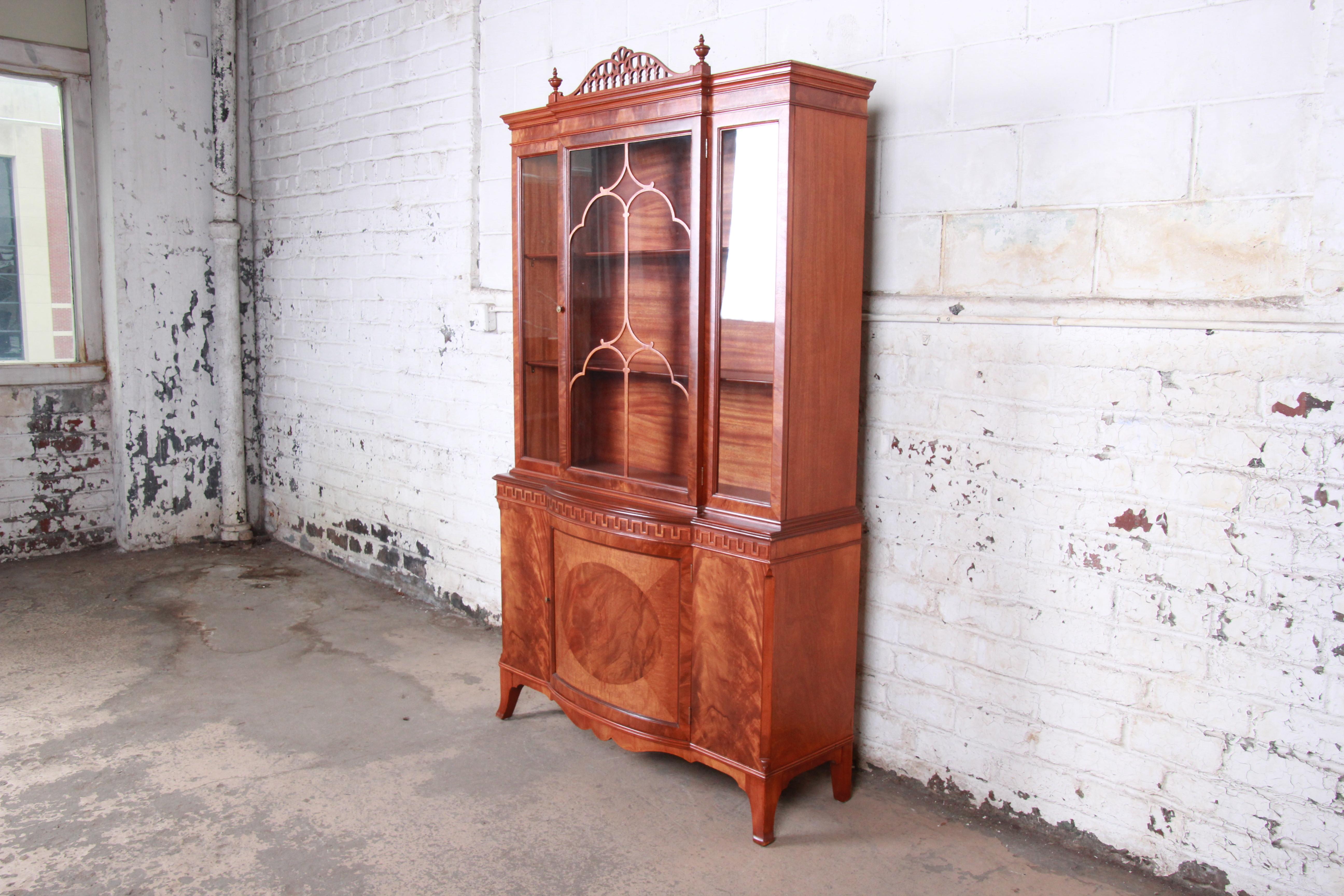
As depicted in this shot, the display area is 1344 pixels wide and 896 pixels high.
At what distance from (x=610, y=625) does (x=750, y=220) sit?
3.88ft

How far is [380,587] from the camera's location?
184 inches

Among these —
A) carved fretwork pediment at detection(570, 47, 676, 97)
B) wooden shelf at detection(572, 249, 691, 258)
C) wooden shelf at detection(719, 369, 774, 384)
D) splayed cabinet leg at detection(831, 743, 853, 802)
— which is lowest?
splayed cabinet leg at detection(831, 743, 853, 802)

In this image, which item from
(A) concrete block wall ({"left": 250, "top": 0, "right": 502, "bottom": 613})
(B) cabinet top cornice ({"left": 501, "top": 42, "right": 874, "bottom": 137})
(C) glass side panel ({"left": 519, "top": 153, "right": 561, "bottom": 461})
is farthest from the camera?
(A) concrete block wall ({"left": 250, "top": 0, "right": 502, "bottom": 613})

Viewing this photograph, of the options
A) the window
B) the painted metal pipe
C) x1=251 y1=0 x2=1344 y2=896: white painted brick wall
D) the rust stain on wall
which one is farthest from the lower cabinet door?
the window

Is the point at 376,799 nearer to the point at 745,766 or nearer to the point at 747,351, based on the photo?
the point at 745,766

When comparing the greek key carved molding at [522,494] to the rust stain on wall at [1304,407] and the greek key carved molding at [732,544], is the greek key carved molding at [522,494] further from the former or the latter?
the rust stain on wall at [1304,407]

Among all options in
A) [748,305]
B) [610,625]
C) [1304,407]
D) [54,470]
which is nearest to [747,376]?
[748,305]

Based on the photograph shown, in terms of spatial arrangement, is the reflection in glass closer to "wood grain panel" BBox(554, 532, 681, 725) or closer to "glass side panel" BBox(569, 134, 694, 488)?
"glass side panel" BBox(569, 134, 694, 488)

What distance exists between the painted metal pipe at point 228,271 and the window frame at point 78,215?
1.88 ft

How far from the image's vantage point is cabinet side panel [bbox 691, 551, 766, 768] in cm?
246

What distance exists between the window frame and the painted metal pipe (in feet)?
1.88

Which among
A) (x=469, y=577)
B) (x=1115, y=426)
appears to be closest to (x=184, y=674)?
(x=469, y=577)

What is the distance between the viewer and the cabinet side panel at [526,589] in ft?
9.90

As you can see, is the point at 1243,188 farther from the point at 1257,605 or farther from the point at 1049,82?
the point at 1257,605
